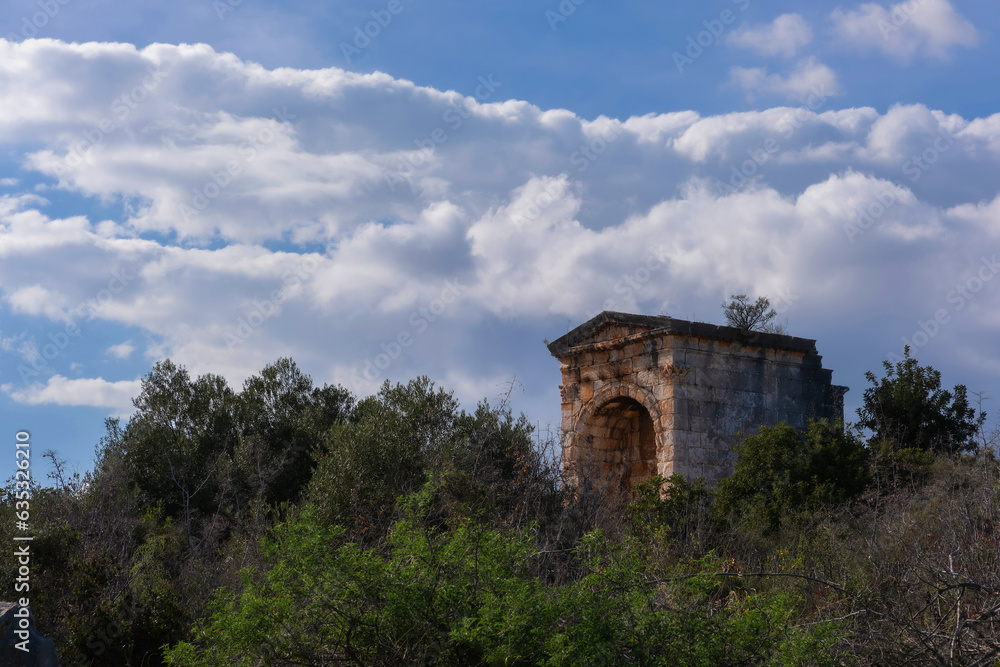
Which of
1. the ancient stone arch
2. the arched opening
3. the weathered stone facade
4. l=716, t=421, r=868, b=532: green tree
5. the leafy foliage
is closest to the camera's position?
the leafy foliage

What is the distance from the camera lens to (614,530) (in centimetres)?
1071

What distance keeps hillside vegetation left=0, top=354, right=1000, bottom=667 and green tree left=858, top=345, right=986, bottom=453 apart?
4 centimetres

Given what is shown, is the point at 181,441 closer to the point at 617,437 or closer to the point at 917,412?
the point at 617,437

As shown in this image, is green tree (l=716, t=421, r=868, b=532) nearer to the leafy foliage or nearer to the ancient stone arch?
the ancient stone arch

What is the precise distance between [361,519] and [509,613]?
6.64 meters

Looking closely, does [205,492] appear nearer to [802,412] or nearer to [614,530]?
[614,530]

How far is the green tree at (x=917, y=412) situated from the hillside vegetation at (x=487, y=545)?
4 centimetres

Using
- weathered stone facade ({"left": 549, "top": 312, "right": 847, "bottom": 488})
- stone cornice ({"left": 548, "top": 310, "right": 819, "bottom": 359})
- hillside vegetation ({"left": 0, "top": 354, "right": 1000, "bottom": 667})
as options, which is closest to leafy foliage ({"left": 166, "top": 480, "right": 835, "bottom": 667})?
hillside vegetation ({"left": 0, "top": 354, "right": 1000, "bottom": 667})

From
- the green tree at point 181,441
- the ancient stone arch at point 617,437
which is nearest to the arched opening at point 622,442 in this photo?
the ancient stone arch at point 617,437

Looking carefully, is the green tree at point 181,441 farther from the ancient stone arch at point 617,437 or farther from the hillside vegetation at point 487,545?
the ancient stone arch at point 617,437

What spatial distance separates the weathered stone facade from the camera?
42.7ft

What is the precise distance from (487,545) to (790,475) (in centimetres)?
742

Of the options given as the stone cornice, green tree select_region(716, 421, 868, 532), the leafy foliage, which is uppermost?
the stone cornice

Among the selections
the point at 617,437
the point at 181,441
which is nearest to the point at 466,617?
the point at 617,437
